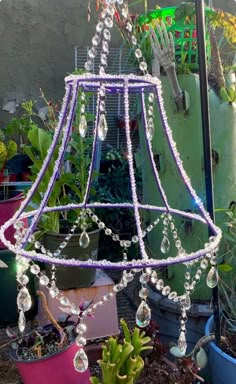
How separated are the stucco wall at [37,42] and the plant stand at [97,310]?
2.47m

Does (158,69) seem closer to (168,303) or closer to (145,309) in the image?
(168,303)

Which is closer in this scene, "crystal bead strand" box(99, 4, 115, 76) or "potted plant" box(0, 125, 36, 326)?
"crystal bead strand" box(99, 4, 115, 76)

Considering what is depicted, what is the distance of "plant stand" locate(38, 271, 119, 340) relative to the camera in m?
2.18

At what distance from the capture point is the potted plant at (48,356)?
5.64ft

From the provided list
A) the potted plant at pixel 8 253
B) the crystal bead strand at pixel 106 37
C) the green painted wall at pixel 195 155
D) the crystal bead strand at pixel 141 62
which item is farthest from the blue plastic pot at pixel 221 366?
the crystal bead strand at pixel 106 37

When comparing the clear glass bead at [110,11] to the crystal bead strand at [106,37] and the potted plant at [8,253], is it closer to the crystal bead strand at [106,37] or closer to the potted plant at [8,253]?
the crystal bead strand at [106,37]

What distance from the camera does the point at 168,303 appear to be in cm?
222

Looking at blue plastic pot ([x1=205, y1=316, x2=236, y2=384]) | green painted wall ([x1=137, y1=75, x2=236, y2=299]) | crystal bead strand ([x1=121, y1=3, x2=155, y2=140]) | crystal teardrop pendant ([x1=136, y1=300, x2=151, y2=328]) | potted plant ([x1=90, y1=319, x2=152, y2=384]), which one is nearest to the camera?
crystal teardrop pendant ([x1=136, y1=300, x2=151, y2=328])

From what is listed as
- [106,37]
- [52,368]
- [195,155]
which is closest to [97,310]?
[52,368]

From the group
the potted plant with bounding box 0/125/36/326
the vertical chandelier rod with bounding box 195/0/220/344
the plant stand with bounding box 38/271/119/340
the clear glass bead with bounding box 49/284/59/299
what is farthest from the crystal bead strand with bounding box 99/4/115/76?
the potted plant with bounding box 0/125/36/326

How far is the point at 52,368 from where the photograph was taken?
5.65 ft

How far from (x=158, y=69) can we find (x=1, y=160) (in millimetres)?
954

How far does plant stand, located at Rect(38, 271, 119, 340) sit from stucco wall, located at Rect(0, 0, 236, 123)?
247 centimetres

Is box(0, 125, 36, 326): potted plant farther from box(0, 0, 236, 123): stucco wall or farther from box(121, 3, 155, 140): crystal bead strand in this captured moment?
box(0, 0, 236, 123): stucco wall
